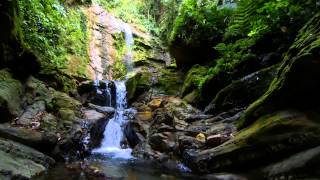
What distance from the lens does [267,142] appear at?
19.0 feet

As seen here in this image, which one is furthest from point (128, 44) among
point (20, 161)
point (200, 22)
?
point (20, 161)

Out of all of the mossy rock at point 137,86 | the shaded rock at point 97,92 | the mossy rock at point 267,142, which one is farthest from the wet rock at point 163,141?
the mossy rock at point 137,86

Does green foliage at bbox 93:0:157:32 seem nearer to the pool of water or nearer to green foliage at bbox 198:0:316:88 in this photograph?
green foliage at bbox 198:0:316:88

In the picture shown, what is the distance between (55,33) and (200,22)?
277 inches

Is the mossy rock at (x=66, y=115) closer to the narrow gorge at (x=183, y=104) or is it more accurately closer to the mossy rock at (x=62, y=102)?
the narrow gorge at (x=183, y=104)

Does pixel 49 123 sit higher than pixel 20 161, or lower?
higher

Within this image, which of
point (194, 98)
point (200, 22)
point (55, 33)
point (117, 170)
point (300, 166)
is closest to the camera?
point (300, 166)

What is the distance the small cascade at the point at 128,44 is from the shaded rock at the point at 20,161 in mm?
13292

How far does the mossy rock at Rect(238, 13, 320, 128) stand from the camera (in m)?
5.48

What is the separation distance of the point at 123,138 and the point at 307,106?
667 cm

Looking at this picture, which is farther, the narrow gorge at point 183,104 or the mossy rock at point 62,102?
the mossy rock at point 62,102

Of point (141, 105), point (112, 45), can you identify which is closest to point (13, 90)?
point (141, 105)

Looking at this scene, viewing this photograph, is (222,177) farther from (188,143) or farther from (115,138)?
(115,138)

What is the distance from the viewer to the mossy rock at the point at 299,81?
548 centimetres
